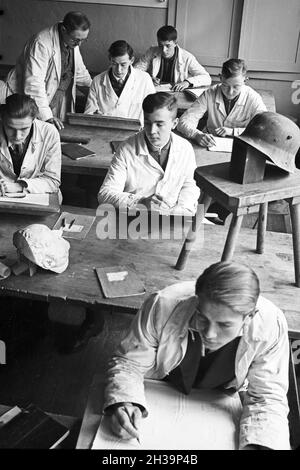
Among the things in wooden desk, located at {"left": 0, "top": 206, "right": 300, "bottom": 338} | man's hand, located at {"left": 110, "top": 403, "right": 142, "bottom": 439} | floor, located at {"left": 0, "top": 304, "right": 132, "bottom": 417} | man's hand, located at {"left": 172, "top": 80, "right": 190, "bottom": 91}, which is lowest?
floor, located at {"left": 0, "top": 304, "right": 132, "bottom": 417}

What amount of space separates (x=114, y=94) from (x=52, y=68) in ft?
2.06

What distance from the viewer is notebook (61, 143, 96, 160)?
4270 mm

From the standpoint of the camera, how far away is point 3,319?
379 cm

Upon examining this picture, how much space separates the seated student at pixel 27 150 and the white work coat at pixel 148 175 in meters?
0.46

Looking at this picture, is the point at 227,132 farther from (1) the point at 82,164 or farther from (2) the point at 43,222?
(2) the point at 43,222

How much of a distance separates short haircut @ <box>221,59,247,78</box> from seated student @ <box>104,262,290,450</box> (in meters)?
3.01

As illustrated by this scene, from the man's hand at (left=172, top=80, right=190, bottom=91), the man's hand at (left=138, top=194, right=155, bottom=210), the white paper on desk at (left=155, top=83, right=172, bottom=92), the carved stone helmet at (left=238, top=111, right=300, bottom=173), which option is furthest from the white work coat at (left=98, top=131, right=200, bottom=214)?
the white paper on desk at (left=155, top=83, right=172, bottom=92)

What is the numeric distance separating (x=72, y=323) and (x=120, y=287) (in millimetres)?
1022

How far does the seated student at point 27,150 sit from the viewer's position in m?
3.61

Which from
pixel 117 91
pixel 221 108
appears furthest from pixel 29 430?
pixel 117 91

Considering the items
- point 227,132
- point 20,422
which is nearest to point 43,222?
point 20,422

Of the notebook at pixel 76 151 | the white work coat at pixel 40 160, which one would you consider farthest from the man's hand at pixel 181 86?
the white work coat at pixel 40 160

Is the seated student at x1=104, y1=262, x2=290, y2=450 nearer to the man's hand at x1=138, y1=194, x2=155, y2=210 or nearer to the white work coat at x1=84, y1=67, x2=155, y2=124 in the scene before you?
the man's hand at x1=138, y1=194, x2=155, y2=210
